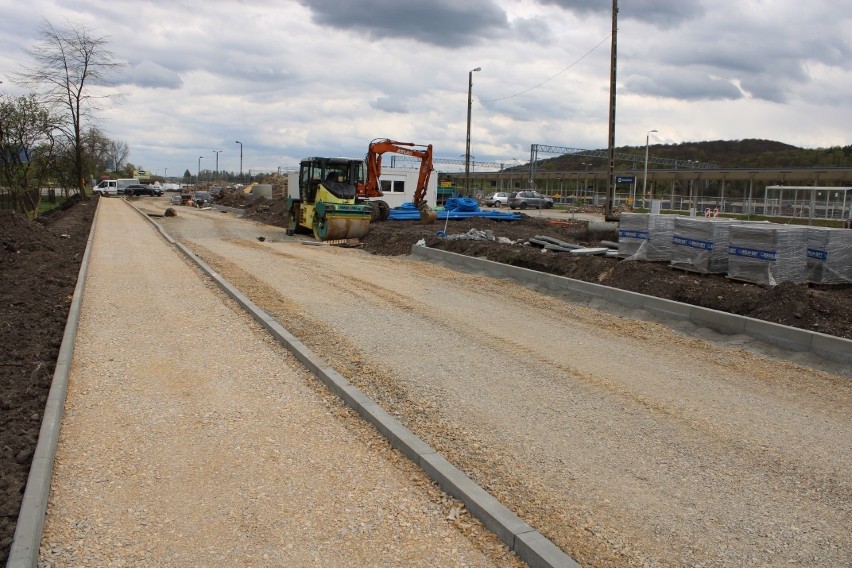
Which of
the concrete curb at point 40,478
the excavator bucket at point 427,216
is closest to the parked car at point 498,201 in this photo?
the excavator bucket at point 427,216

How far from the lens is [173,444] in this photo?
5277 mm

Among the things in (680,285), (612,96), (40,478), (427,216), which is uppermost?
(612,96)

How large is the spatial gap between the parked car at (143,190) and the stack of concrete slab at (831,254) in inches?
2953

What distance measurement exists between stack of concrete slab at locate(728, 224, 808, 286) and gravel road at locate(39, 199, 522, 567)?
7861 millimetres

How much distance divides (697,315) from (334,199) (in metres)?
15.7

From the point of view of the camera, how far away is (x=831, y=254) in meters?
11.2

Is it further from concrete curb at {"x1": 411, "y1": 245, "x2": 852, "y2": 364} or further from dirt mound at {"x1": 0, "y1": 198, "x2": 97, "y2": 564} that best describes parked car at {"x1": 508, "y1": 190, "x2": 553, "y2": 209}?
dirt mound at {"x1": 0, "y1": 198, "x2": 97, "y2": 564}

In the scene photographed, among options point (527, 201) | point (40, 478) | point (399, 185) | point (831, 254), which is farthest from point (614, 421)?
point (527, 201)

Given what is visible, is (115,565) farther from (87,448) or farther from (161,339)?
(161,339)

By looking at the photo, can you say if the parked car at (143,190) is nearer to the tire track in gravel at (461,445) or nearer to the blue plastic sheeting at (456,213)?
the blue plastic sheeting at (456,213)

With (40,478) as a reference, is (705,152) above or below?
above

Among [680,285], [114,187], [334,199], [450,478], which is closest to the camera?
[450,478]

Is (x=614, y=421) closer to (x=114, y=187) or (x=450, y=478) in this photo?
(x=450, y=478)

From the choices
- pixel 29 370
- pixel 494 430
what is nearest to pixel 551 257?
pixel 494 430
